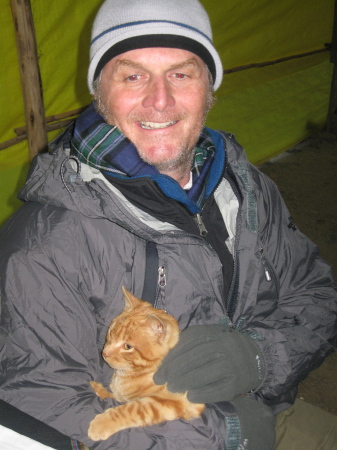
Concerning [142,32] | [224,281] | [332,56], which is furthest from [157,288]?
[332,56]

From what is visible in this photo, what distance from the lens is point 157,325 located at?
154 centimetres

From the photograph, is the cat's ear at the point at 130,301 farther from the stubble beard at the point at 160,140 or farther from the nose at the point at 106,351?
the stubble beard at the point at 160,140

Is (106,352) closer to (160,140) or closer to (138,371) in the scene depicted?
(138,371)

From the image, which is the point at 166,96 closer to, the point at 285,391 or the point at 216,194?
the point at 216,194

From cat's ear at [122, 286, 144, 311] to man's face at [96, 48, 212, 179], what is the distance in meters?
0.53

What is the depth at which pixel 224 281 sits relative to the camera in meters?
1.74

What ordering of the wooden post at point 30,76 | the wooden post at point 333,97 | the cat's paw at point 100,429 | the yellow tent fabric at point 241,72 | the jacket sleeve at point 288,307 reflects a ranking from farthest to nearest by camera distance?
the wooden post at point 333,97 → the yellow tent fabric at point 241,72 → the wooden post at point 30,76 → the jacket sleeve at point 288,307 → the cat's paw at point 100,429

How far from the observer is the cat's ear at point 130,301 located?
1.42 meters

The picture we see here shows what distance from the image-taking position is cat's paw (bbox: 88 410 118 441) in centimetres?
124

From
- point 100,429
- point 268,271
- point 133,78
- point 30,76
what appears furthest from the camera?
point 30,76

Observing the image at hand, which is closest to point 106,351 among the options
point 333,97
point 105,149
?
point 105,149

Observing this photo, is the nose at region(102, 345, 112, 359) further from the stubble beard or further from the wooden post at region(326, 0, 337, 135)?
the wooden post at region(326, 0, 337, 135)

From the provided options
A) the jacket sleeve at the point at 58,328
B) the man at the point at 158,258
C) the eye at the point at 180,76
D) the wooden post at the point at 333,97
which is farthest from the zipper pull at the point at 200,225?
the wooden post at the point at 333,97

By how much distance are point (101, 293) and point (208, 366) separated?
1.51ft
